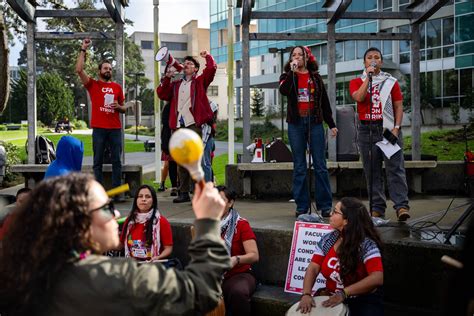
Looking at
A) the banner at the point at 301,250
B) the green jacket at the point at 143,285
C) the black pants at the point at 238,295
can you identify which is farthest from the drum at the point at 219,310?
the green jacket at the point at 143,285

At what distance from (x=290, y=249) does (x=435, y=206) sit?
2729 mm

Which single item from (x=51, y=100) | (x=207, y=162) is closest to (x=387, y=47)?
(x=207, y=162)

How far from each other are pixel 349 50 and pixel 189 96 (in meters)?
30.6

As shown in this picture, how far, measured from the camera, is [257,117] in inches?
1703

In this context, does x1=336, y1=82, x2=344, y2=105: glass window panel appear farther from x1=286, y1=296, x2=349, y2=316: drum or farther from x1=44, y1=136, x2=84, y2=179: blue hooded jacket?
x1=286, y1=296, x2=349, y2=316: drum

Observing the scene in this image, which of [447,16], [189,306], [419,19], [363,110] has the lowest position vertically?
[189,306]

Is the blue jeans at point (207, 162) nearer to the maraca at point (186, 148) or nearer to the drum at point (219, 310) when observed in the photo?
the drum at point (219, 310)

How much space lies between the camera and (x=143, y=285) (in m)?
2.17

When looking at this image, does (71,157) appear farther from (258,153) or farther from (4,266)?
(258,153)

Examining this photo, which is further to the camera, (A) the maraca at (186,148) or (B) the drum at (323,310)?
(B) the drum at (323,310)

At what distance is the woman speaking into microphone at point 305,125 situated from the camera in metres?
6.55

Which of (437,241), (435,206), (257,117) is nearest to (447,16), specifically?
(257,117)

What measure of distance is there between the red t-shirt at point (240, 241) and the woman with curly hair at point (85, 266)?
10.9 feet

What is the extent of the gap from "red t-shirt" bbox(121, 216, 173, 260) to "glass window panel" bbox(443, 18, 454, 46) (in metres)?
28.5
